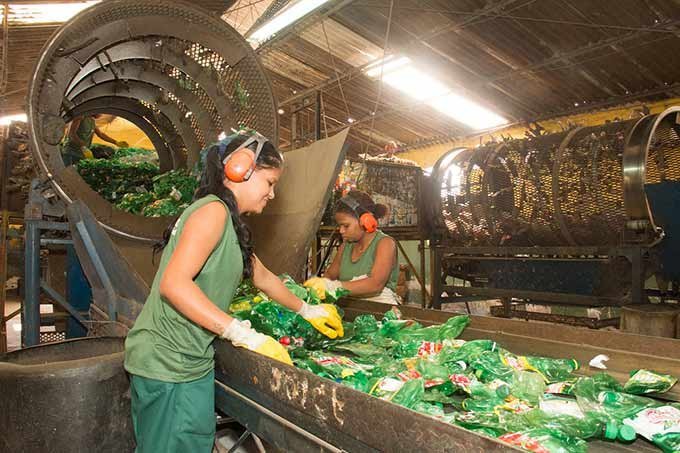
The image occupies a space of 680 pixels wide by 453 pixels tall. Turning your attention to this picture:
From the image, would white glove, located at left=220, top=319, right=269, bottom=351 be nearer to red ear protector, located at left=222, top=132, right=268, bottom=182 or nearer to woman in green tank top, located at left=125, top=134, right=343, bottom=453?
woman in green tank top, located at left=125, top=134, right=343, bottom=453

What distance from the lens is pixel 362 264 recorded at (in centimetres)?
347

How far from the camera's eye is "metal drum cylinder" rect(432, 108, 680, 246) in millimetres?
4309

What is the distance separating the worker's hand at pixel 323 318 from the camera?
2.12 m

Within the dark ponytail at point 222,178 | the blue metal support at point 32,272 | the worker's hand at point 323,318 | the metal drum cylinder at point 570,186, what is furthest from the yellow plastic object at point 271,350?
the metal drum cylinder at point 570,186

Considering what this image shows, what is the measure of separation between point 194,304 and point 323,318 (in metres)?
0.77

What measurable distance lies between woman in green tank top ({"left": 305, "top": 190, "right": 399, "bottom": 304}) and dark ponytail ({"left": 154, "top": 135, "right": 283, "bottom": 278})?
1.44 metres

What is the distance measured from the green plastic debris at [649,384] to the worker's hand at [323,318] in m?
1.15

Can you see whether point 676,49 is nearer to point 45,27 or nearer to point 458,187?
point 458,187

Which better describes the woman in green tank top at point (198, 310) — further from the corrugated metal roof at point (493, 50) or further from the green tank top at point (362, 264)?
the corrugated metal roof at point (493, 50)

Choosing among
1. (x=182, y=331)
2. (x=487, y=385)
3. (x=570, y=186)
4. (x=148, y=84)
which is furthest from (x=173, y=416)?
(x=570, y=186)

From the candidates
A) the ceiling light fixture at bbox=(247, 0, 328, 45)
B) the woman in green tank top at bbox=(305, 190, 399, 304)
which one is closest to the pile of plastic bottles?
the woman in green tank top at bbox=(305, 190, 399, 304)

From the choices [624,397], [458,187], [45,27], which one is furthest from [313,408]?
[45,27]

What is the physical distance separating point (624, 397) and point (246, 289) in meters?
1.97

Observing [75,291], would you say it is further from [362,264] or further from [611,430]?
[611,430]
